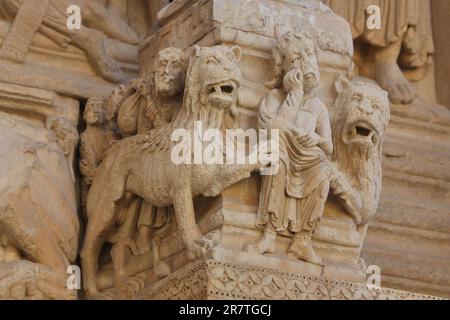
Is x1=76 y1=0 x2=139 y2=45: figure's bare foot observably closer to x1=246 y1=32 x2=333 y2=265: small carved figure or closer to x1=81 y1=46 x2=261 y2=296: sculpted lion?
x1=81 y1=46 x2=261 y2=296: sculpted lion

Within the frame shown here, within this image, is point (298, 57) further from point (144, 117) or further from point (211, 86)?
point (144, 117)

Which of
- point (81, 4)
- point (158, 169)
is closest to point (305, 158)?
point (158, 169)

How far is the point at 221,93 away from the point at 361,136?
2.55ft

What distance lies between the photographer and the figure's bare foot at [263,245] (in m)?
7.54

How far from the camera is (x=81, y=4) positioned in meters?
8.81

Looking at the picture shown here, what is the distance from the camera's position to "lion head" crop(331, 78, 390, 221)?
312 inches

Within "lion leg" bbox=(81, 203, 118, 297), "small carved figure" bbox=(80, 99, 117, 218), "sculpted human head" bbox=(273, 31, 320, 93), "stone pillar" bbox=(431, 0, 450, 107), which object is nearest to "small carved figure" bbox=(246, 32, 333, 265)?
"sculpted human head" bbox=(273, 31, 320, 93)

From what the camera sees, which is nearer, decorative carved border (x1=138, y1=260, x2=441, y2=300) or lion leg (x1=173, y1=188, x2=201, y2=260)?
decorative carved border (x1=138, y1=260, x2=441, y2=300)

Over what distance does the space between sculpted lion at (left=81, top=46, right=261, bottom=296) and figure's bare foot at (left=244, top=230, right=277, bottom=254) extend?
0.20 m

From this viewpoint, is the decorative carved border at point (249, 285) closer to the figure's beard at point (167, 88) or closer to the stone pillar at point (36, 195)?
the stone pillar at point (36, 195)

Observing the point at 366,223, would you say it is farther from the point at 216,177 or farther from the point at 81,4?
the point at 81,4

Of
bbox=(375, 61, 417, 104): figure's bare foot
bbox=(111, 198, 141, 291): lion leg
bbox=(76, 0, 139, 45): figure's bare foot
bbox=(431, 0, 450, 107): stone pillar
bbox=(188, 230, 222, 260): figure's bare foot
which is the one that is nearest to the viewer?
bbox=(188, 230, 222, 260): figure's bare foot

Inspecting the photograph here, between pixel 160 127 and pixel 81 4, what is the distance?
118 cm

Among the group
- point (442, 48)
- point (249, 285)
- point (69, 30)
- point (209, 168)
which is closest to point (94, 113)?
point (69, 30)
